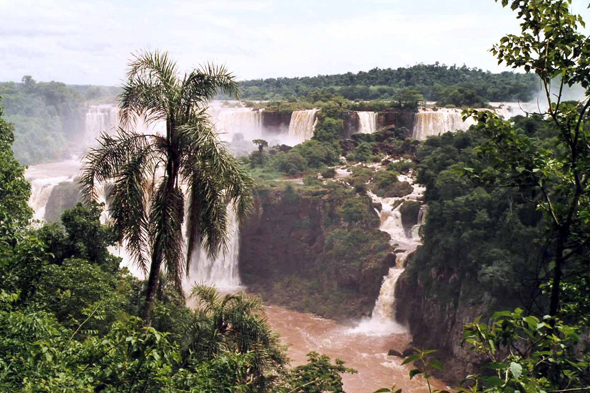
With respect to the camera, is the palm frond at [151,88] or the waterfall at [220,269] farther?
the waterfall at [220,269]

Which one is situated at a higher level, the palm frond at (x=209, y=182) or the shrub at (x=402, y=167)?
the palm frond at (x=209, y=182)

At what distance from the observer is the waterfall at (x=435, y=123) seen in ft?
108

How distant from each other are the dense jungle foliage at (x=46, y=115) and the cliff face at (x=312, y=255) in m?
24.1

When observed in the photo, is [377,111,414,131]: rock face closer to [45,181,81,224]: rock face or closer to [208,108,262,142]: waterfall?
[208,108,262,142]: waterfall

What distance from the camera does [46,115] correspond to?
48.5 metres

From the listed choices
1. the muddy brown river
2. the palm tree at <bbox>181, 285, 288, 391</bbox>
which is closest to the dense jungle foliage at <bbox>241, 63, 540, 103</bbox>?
the muddy brown river

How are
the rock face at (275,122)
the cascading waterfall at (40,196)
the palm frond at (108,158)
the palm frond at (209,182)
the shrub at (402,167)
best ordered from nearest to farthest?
the palm frond at (209,182) < the palm frond at (108,158) < the cascading waterfall at (40,196) < the shrub at (402,167) < the rock face at (275,122)

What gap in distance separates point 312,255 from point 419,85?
30.6 m

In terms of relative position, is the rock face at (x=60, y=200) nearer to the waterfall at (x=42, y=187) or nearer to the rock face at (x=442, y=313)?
the waterfall at (x=42, y=187)

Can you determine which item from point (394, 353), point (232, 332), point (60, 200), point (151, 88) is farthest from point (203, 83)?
point (60, 200)

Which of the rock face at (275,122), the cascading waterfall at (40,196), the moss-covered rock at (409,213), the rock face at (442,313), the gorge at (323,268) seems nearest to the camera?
the rock face at (442,313)

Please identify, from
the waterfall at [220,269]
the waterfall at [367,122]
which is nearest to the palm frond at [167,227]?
the waterfall at [220,269]

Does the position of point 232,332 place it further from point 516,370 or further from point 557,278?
point 516,370

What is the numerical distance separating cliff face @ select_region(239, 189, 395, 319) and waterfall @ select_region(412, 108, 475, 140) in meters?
11.6
